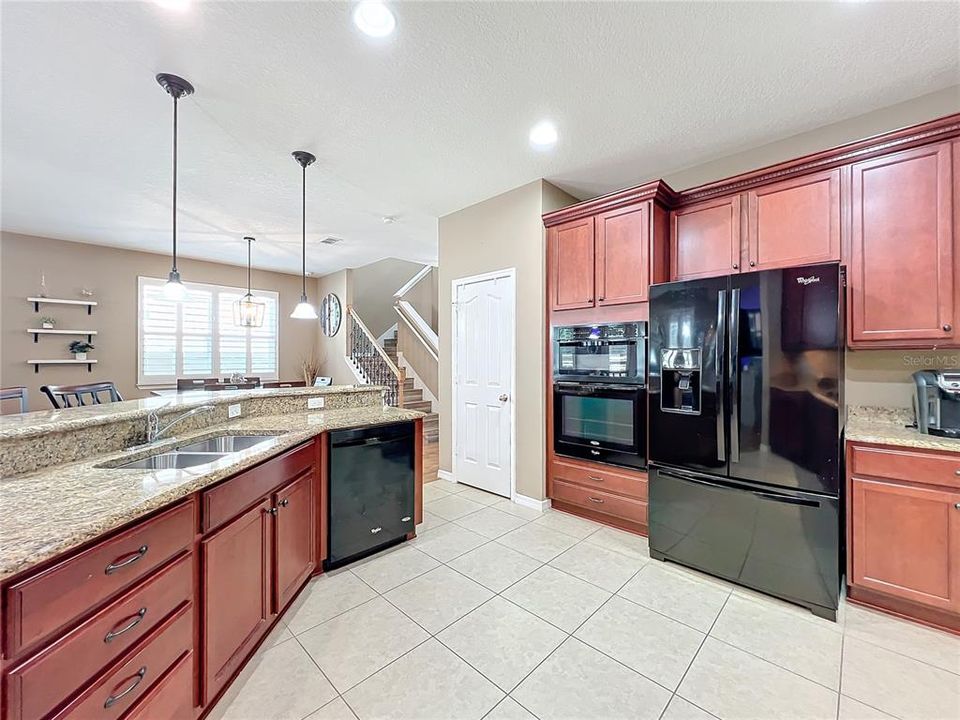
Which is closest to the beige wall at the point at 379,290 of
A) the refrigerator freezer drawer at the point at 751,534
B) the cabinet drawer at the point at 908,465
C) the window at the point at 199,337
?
the window at the point at 199,337

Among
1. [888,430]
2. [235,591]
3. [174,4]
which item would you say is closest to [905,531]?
[888,430]

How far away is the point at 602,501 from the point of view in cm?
314

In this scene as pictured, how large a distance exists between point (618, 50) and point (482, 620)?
296 cm

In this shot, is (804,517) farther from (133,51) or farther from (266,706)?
(133,51)

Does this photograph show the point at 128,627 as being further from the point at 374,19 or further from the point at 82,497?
the point at 374,19

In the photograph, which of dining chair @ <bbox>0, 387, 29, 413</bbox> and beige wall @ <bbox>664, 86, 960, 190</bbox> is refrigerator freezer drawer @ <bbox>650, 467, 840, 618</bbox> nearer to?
beige wall @ <bbox>664, 86, 960, 190</bbox>

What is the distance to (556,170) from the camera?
10.9 feet

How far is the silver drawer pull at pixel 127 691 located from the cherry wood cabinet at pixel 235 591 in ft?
Answer: 0.88

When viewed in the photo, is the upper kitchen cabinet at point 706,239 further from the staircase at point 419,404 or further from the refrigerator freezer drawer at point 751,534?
the staircase at point 419,404

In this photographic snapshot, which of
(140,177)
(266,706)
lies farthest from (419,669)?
(140,177)

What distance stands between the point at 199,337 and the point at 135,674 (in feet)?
20.9

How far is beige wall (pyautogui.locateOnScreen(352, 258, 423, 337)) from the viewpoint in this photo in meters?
8.39

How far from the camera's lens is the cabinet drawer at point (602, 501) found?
2965mm

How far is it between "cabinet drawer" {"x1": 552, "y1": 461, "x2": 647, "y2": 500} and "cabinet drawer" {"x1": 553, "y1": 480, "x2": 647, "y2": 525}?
42 millimetres
